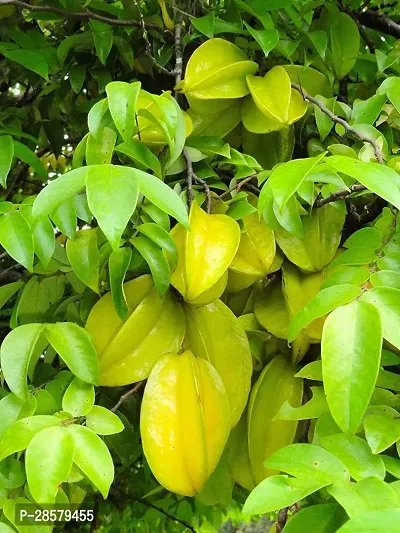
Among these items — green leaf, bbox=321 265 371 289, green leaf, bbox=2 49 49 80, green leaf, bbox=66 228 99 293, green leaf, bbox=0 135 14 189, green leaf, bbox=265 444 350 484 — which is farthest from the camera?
green leaf, bbox=2 49 49 80

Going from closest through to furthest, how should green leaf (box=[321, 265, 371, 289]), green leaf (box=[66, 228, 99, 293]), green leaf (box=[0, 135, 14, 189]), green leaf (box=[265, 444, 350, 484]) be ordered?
green leaf (box=[265, 444, 350, 484]) < green leaf (box=[321, 265, 371, 289]) < green leaf (box=[66, 228, 99, 293]) < green leaf (box=[0, 135, 14, 189])

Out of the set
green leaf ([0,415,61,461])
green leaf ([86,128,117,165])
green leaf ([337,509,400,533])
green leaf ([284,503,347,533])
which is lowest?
green leaf ([0,415,61,461])

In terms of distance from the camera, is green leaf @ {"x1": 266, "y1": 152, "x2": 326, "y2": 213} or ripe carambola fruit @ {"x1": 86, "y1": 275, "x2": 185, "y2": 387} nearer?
green leaf @ {"x1": 266, "y1": 152, "x2": 326, "y2": 213}

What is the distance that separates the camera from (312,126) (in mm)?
982

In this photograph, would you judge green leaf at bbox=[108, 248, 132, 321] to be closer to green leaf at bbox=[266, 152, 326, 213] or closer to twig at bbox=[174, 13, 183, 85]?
green leaf at bbox=[266, 152, 326, 213]

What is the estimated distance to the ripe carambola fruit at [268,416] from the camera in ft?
2.55

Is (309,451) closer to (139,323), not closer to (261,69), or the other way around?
(139,323)

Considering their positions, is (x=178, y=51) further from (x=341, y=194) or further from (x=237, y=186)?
(x=341, y=194)

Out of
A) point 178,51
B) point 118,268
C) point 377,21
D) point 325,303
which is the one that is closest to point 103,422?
point 118,268

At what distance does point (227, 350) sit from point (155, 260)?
0.53ft

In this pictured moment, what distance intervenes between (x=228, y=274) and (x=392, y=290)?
0.30m

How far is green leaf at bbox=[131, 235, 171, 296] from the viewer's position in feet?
2.21

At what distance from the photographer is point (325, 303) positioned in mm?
540

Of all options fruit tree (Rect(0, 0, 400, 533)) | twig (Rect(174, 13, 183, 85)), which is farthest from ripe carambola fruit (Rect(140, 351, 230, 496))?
twig (Rect(174, 13, 183, 85))
